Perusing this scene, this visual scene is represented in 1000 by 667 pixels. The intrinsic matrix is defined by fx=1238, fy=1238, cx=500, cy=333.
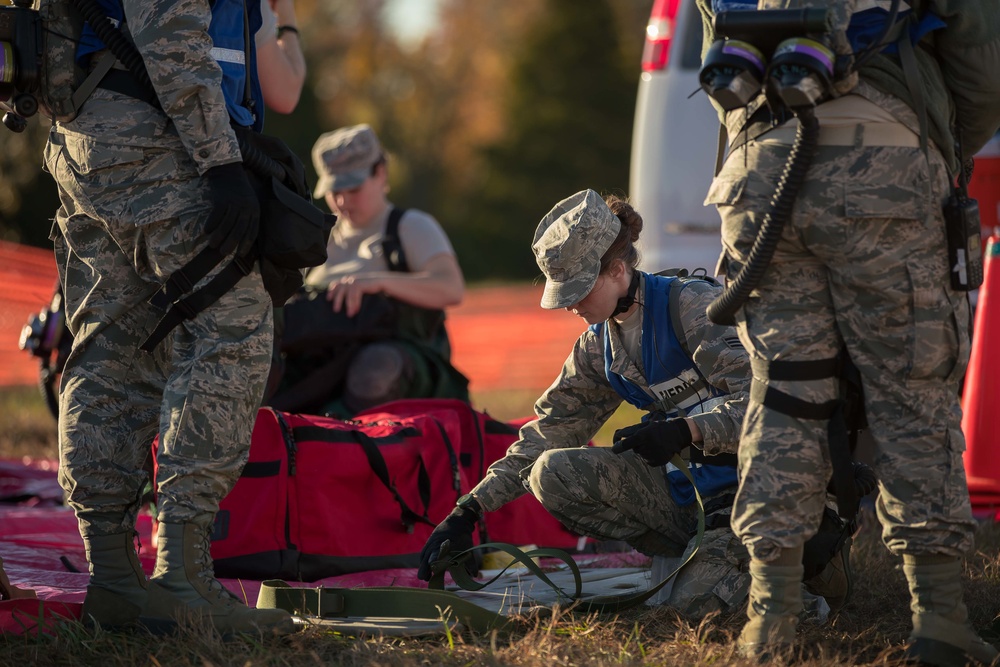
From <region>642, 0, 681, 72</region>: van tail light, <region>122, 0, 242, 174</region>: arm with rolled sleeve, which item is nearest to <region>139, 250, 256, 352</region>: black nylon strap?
<region>122, 0, 242, 174</region>: arm with rolled sleeve

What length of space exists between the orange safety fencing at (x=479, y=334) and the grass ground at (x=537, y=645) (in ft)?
19.5

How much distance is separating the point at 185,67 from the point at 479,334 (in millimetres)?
13347

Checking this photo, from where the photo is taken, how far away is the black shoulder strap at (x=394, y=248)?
5461 mm

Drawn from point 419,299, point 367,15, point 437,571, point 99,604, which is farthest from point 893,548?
point 367,15

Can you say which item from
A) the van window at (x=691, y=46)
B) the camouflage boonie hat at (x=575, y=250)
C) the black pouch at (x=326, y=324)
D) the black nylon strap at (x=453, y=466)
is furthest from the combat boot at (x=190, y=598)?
the van window at (x=691, y=46)

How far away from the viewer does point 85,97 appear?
295 cm

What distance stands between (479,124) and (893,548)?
32005mm

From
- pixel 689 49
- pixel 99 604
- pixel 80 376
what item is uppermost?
pixel 689 49

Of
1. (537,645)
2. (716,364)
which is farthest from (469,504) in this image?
(716,364)

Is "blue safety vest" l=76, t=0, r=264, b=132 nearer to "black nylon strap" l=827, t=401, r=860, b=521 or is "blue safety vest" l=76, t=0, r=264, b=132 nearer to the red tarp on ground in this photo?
the red tarp on ground

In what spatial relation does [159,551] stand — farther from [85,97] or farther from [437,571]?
[85,97]

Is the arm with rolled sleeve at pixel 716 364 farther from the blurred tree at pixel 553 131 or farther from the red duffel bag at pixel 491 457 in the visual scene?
the blurred tree at pixel 553 131

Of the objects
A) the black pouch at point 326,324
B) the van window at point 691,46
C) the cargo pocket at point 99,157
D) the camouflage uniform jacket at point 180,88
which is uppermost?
the van window at point 691,46

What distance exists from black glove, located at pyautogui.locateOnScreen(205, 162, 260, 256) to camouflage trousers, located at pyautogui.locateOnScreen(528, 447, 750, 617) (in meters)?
0.98
